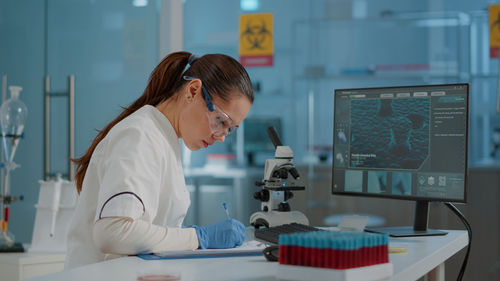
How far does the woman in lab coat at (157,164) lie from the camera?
1.40 metres

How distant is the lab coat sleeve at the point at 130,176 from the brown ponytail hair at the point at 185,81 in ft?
0.65

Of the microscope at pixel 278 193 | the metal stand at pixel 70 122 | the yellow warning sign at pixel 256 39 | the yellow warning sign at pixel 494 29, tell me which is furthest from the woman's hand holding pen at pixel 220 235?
the yellow warning sign at pixel 494 29

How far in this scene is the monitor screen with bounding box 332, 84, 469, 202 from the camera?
6.15 feet

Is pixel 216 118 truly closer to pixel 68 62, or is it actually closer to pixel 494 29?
pixel 68 62

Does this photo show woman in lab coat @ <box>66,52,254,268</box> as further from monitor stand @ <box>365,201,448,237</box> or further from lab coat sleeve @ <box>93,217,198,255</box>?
monitor stand @ <box>365,201,448,237</box>

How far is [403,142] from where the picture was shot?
1.95 m

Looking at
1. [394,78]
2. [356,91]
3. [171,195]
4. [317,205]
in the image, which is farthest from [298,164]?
[171,195]

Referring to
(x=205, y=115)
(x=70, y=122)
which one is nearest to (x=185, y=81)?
(x=205, y=115)

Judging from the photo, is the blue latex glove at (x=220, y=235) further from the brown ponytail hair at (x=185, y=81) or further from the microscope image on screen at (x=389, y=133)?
the microscope image on screen at (x=389, y=133)

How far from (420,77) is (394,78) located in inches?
7.4

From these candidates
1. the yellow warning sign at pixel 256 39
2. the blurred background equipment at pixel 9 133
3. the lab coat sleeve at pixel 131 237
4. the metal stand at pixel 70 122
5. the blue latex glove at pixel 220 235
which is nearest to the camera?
the lab coat sleeve at pixel 131 237

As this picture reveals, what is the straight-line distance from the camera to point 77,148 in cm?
324

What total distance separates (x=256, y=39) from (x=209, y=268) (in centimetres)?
289

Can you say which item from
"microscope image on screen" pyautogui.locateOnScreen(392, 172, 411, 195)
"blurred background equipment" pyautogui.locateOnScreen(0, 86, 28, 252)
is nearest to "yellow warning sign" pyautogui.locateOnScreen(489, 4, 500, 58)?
"microscope image on screen" pyautogui.locateOnScreen(392, 172, 411, 195)
